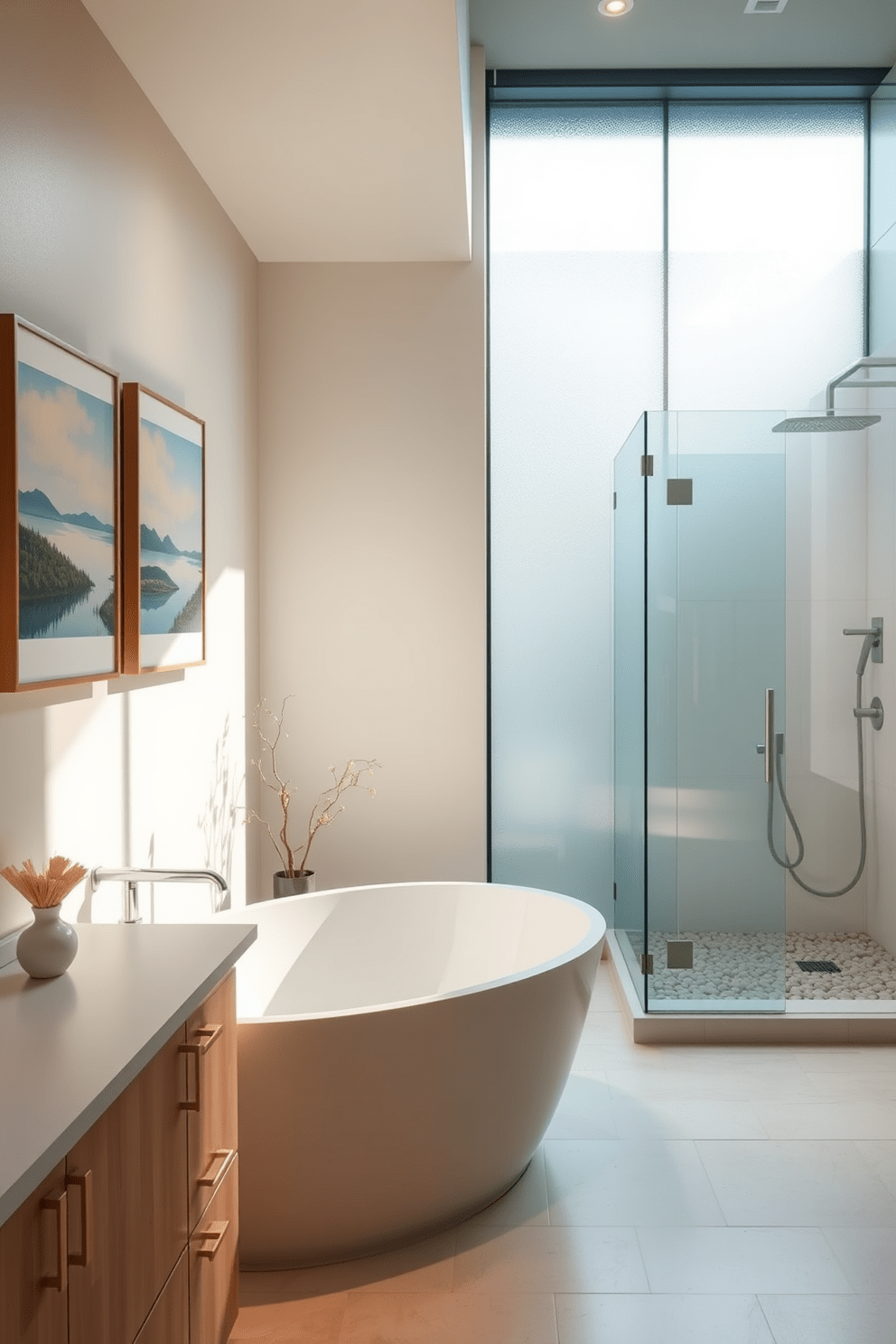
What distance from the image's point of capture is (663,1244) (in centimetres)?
231

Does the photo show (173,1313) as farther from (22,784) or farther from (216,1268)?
(22,784)

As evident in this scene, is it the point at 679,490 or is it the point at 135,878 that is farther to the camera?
the point at 679,490

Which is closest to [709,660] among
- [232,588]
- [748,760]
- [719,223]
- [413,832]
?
[748,760]

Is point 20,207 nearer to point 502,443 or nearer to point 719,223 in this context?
point 502,443

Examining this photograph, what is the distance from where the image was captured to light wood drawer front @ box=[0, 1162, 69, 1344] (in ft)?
3.43

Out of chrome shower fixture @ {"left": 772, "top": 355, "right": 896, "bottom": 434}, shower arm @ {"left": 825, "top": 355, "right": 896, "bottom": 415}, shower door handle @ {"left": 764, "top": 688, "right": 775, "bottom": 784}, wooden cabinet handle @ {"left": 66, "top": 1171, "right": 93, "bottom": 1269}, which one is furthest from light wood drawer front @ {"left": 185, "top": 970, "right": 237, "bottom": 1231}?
shower arm @ {"left": 825, "top": 355, "right": 896, "bottom": 415}

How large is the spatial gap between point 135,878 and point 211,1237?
750mm

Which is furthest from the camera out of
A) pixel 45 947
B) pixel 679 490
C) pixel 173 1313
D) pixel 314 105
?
pixel 679 490

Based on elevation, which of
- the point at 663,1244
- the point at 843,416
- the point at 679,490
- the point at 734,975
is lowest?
the point at 663,1244

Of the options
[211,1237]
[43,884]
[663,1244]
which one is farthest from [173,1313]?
[663,1244]

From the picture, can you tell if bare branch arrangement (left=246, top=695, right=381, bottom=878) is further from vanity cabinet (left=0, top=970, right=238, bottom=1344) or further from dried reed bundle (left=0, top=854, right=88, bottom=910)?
dried reed bundle (left=0, top=854, right=88, bottom=910)

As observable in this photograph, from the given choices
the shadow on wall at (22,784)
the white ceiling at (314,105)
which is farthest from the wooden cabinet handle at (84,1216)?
the white ceiling at (314,105)

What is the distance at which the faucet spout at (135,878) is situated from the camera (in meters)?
2.14

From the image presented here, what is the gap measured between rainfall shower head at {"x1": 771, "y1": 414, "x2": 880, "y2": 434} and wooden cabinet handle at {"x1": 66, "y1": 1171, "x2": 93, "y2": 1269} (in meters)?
2.92
